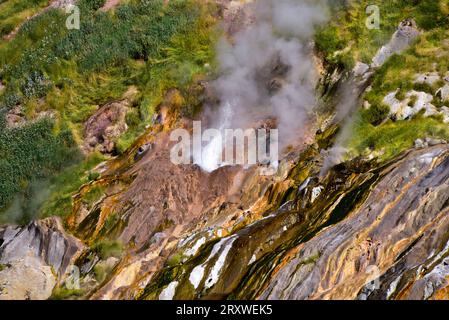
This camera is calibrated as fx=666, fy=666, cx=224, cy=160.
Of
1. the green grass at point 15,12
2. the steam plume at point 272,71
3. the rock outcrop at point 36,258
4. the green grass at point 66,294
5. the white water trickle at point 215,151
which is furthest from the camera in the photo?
the green grass at point 15,12

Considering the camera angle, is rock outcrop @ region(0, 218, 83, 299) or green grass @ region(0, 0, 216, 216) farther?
green grass @ region(0, 0, 216, 216)

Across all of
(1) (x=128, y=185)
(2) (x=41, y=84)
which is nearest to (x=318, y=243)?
(1) (x=128, y=185)

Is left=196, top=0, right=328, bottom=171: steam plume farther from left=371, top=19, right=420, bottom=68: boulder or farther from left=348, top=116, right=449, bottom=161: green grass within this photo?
left=348, top=116, right=449, bottom=161: green grass

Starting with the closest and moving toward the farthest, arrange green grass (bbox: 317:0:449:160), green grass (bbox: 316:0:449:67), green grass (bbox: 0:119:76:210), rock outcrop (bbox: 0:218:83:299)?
rock outcrop (bbox: 0:218:83:299)
green grass (bbox: 317:0:449:160)
green grass (bbox: 316:0:449:67)
green grass (bbox: 0:119:76:210)

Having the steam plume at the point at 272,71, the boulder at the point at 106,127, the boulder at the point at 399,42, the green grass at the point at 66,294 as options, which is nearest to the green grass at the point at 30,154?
the boulder at the point at 106,127

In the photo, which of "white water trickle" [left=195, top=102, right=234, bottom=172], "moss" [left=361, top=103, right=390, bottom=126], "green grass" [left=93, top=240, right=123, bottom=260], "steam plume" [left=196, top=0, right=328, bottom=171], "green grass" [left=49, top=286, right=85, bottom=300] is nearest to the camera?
"green grass" [left=49, top=286, right=85, bottom=300]

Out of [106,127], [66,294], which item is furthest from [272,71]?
[66,294]

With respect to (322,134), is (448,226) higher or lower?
higher

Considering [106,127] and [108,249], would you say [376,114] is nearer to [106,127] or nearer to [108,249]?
[108,249]

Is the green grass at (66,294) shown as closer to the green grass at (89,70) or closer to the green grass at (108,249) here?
the green grass at (108,249)

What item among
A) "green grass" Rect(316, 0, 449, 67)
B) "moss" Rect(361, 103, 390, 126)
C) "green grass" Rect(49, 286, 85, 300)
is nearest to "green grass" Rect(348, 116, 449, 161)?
"moss" Rect(361, 103, 390, 126)

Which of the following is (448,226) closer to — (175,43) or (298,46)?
(298,46)
